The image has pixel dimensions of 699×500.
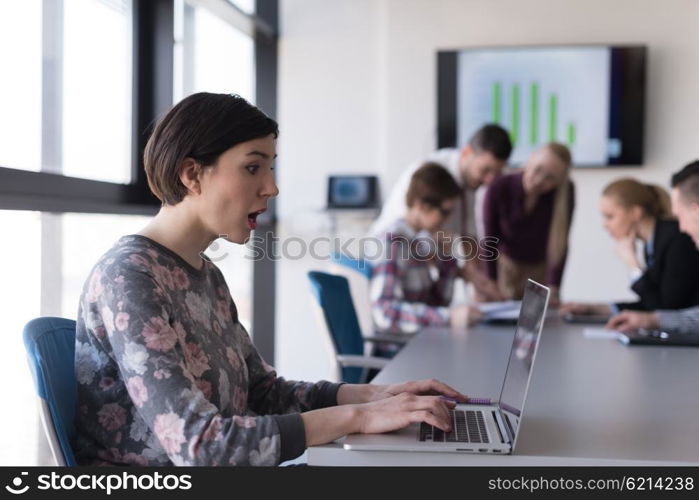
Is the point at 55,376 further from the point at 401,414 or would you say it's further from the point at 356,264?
the point at 356,264

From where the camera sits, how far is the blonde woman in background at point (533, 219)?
3951 millimetres

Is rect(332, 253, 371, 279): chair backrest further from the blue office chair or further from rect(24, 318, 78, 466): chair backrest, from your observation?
rect(24, 318, 78, 466): chair backrest

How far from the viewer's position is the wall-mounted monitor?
16.3 ft

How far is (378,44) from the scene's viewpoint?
17.3 feet

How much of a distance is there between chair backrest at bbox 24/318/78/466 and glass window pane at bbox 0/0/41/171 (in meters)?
1.11

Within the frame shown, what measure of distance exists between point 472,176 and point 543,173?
346 mm

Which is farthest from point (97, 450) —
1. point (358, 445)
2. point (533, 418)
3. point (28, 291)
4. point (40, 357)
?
point (28, 291)

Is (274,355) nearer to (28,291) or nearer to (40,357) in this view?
(28,291)

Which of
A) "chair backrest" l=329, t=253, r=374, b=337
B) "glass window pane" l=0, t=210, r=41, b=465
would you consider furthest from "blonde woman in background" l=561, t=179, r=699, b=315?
"glass window pane" l=0, t=210, r=41, b=465

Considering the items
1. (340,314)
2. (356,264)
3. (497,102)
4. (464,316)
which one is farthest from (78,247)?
(497,102)

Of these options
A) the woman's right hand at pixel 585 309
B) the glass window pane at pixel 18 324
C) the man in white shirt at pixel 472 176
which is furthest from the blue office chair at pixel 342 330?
the glass window pane at pixel 18 324

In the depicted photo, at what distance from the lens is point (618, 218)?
11.2 feet
